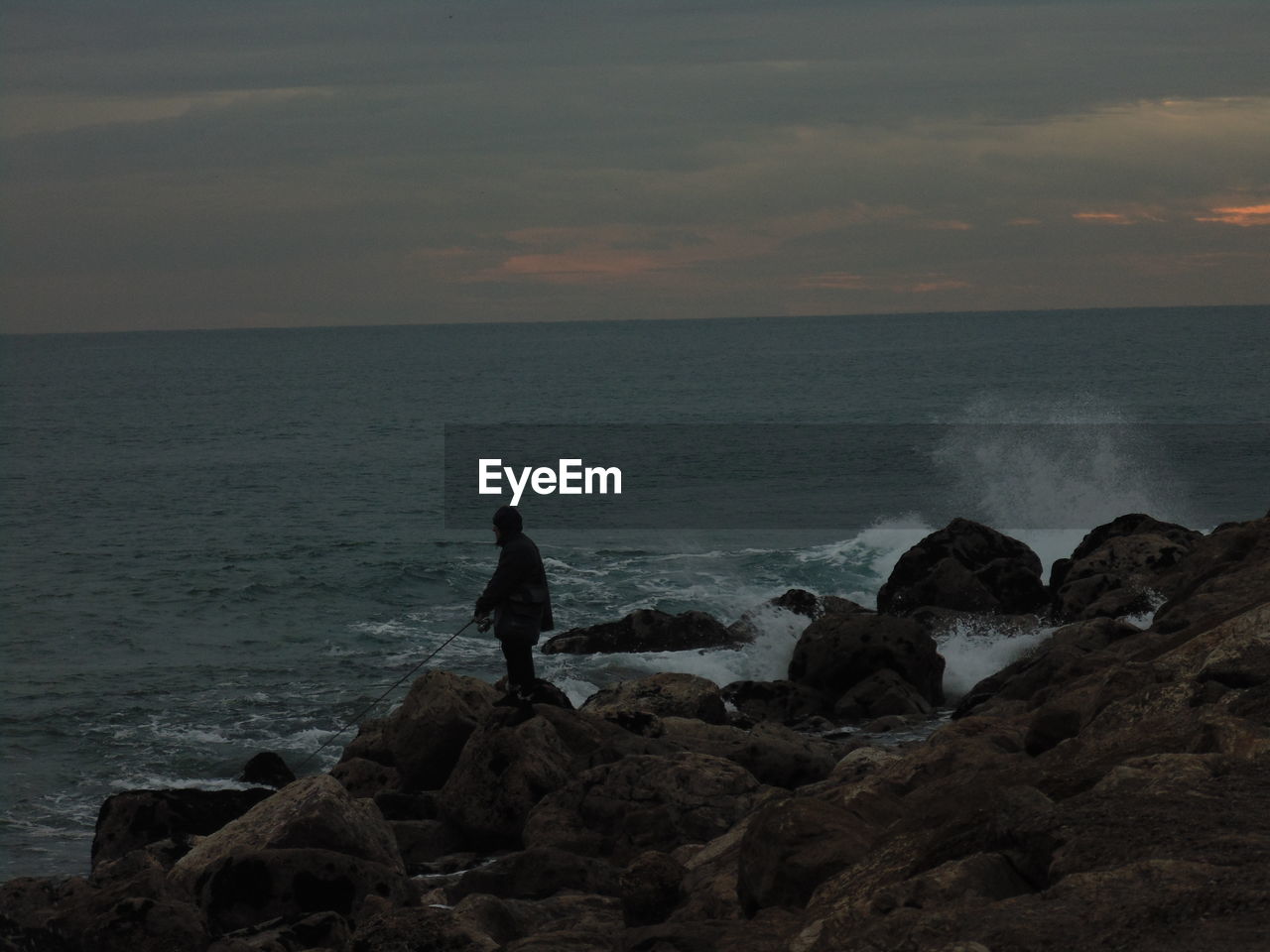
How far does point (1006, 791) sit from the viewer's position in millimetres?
5922

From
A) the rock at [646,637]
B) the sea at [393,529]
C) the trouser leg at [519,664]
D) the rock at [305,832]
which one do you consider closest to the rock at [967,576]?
the sea at [393,529]

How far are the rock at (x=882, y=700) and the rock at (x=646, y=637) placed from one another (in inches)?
179

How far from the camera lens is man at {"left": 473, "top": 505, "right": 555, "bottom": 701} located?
34.8 ft

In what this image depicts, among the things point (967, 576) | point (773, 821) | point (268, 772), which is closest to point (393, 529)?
point (967, 576)

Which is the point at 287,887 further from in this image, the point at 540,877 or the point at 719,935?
the point at 719,935

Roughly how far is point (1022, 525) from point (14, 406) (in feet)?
222

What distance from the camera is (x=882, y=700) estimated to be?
15641 millimetres

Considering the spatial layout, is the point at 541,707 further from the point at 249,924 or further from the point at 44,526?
the point at 44,526

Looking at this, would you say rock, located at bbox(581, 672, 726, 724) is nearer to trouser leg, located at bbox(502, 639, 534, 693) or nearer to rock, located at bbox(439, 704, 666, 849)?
rock, located at bbox(439, 704, 666, 849)

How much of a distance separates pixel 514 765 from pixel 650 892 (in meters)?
3.55

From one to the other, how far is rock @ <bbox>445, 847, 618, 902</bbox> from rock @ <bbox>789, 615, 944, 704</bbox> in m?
7.40

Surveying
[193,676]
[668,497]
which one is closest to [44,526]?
[668,497]

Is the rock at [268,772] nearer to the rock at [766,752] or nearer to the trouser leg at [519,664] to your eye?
the trouser leg at [519,664]

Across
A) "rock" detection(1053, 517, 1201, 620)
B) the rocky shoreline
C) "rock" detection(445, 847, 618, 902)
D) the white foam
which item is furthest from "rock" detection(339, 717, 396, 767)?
"rock" detection(1053, 517, 1201, 620)
